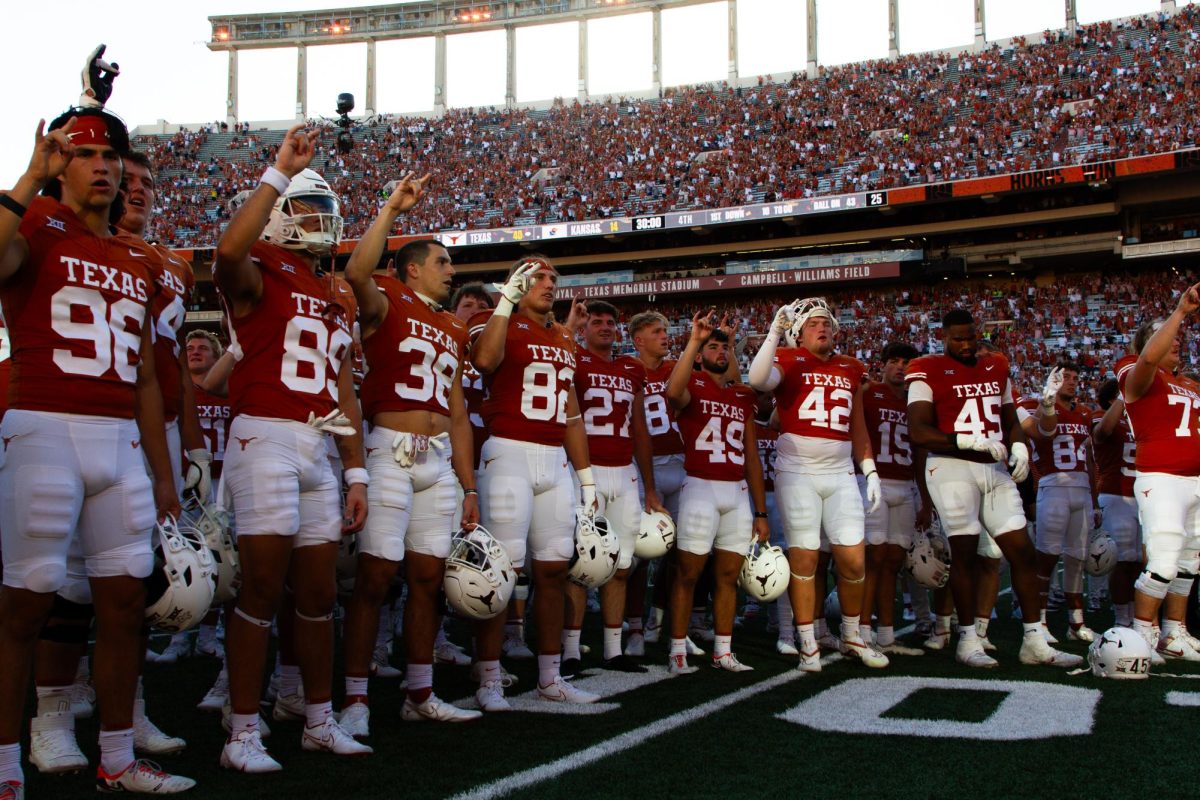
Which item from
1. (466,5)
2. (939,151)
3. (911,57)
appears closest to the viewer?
(939,151)

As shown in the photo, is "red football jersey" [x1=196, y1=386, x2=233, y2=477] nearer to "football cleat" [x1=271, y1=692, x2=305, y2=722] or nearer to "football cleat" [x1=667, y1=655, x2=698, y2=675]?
"football cleat" [x1=271, y1=692, x2=305, y2=722]

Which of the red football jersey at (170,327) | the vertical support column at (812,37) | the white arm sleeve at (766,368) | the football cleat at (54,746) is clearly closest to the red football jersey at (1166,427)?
the white arm sleeve at (766,368)

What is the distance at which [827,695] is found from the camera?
5.05 metres

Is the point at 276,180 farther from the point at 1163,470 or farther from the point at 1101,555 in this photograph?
the point at 1101,555

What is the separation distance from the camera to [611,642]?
19.4ft

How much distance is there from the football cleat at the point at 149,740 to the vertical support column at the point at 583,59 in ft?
127

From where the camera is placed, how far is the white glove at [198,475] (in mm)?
4227

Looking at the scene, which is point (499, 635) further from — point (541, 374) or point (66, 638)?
point (66, 638)

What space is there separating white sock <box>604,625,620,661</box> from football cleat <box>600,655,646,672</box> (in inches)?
1.0

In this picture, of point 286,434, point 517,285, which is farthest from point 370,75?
point 286,434

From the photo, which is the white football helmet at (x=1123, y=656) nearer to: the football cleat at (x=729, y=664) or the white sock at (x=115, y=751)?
the football cleat at (x=729, y=664)

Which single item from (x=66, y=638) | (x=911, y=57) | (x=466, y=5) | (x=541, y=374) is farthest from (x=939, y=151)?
(x=66, y=638)

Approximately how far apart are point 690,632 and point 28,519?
Answer: 16.7ft

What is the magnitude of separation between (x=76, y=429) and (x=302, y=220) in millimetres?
1206
